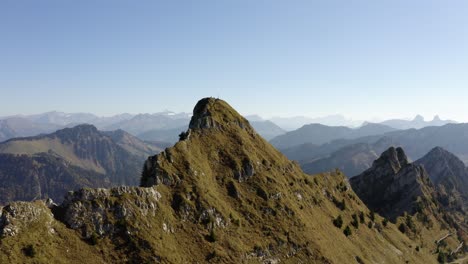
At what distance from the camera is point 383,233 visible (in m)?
195

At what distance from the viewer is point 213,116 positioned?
439 ft

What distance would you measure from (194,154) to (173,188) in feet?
56.3

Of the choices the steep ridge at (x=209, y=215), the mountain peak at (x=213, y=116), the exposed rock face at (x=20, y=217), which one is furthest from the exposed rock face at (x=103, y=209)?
the mountain peak at (x=213, y=116)

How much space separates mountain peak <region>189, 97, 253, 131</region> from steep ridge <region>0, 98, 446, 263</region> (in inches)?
20.7

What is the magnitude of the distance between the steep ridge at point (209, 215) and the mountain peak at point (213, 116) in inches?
20.7

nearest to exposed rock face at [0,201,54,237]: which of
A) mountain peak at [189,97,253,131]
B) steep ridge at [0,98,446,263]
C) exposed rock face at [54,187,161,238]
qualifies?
steep ridge at [0,98,446,263]

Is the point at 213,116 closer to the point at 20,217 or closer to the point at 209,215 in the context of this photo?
the point at 209,215

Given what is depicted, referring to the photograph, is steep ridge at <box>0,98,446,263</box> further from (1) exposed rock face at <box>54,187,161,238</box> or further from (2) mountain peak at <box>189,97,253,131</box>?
(2) mountain peak at <box>189,97,253,131</box>

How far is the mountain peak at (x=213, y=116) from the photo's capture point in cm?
13000

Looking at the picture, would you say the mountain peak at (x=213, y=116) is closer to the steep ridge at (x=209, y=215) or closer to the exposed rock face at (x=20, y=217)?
the steep ridge at (x=209, y=215)

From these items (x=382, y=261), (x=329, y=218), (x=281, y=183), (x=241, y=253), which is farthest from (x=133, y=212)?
(x=382, y=261)

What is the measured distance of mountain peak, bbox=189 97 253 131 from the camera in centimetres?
13000

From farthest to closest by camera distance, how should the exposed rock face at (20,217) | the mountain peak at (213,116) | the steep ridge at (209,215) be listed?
1. the mountain peak at (213,116)
2. the steep ridge at (209,215)
3. the exposed rock face at (20,217)

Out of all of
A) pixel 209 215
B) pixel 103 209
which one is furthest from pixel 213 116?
pixel 103 209
